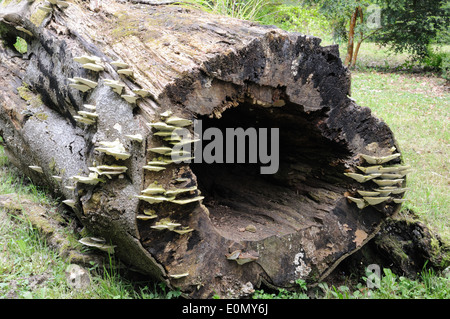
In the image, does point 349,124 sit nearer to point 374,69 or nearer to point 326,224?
point 326,224

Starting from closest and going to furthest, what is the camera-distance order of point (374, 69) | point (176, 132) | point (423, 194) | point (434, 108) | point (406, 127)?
1. point (176, 132)
2. point (423, 194)
3. point (406, 127)
4. point (434, 108)
5. point (374, 69)

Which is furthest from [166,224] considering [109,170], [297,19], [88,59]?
[297,19]

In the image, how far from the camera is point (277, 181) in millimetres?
3436

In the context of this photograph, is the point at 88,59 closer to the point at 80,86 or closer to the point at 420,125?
the point at 80,86

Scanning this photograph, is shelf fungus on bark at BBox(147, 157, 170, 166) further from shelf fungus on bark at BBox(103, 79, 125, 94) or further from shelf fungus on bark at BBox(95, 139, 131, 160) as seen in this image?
shelf fungus on bark at BBox(103, 79, 125, 94)

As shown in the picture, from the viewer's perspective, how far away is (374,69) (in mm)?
12344

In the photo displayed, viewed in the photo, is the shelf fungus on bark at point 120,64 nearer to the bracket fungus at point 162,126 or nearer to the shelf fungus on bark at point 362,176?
the bracket fungus at point 162,126

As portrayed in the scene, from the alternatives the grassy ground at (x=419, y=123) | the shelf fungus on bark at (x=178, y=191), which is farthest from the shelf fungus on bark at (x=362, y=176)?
the shelf fungus on bark at (x=178, y=191)

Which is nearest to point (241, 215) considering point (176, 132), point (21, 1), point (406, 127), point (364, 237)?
point (364, 237)

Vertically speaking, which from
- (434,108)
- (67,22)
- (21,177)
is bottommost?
(21,177)

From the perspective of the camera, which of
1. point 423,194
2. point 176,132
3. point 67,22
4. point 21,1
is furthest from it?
point 423,194

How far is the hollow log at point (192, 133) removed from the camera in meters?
2.36

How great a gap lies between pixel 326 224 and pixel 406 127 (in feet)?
14.0

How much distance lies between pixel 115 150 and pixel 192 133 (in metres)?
0.46
